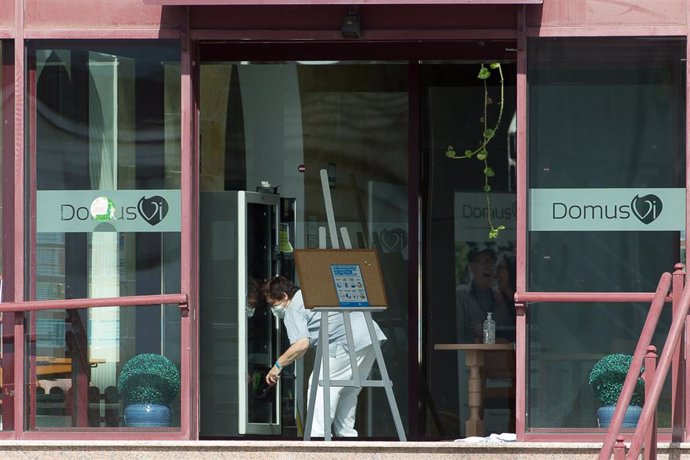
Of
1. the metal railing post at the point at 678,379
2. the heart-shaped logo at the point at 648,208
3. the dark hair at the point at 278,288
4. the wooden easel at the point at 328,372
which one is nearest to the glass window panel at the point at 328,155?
the dark hair at the point at 278,288

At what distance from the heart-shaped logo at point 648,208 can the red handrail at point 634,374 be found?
1.19 m

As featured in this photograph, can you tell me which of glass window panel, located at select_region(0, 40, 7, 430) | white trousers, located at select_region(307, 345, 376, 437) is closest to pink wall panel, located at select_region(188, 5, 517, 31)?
glass window panel, located at select_region(0, 40, 7, 430)

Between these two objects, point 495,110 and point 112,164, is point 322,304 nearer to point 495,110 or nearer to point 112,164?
point 112,164

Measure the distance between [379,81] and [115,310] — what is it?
3804mm

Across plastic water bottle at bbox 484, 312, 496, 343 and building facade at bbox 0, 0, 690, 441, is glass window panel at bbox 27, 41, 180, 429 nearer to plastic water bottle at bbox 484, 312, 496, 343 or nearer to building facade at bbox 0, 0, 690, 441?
building facade at bbox 0, 0, 690, 441

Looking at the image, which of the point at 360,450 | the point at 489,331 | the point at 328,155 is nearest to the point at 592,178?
the point at 360,450

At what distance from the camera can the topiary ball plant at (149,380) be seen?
1008cm

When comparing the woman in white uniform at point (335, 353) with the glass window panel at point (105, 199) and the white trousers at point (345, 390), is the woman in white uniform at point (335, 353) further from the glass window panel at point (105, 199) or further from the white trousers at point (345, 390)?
the glass window panel at point (105, 199)

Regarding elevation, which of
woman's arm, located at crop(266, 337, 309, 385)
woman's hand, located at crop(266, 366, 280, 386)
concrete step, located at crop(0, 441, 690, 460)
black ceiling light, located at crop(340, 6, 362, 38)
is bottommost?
concrete step, located at crop(0, 441, 690, 460)

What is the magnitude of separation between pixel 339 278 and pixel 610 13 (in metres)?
2.44

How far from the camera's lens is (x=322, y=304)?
1043 cm

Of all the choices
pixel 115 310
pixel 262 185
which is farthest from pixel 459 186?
pixel 115 310

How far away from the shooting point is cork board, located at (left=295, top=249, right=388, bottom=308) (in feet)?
34.3

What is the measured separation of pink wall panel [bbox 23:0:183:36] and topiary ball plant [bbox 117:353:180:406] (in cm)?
210
